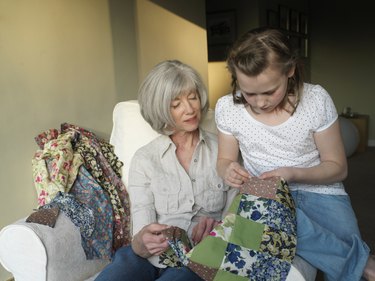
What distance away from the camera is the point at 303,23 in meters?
5.68

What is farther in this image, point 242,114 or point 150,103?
point 150,103

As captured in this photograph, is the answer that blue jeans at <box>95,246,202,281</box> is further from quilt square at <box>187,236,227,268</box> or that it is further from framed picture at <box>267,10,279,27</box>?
framed picture at <box>267,10,279,27</box>

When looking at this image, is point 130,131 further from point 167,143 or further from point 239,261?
point 239,261

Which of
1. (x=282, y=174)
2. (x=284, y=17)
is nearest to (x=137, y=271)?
(x=282, y=174)

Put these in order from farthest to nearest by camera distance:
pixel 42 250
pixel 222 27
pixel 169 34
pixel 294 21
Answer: pixel 294 21
pixel 222 27
pixel 169 34
pixel 42 250

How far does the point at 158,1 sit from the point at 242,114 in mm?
1816

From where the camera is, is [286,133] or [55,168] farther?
[55,168]

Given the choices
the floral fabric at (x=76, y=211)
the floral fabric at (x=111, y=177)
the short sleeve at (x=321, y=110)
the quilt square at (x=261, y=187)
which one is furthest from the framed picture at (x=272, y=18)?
the quilt square at (x=261, y=187)

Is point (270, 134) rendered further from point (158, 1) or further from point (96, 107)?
point (158, 1)

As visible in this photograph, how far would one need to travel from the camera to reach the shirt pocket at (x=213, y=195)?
1423mm

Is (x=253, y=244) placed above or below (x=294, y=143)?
below

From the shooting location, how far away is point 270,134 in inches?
49.3

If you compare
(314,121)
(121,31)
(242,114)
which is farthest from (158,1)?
(314,121)

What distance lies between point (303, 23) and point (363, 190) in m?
3.18
